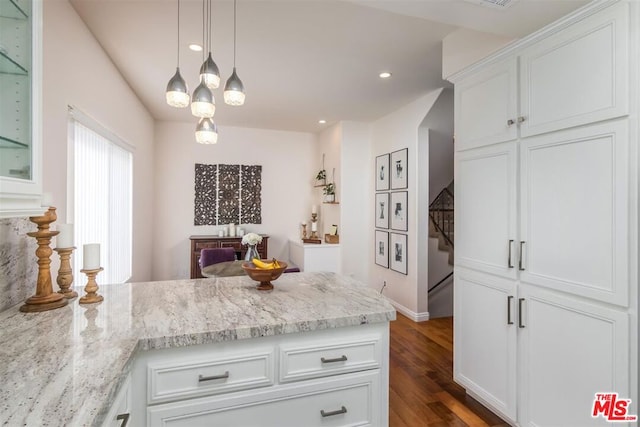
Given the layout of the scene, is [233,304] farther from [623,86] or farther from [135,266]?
[135,266]

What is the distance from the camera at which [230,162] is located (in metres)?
5.38

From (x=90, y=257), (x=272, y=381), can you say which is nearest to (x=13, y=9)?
(x=90, y=257)

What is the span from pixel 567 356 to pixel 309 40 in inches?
105

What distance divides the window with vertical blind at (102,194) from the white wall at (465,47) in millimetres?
2746

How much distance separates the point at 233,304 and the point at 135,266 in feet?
10.1

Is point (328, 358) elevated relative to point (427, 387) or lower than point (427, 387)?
elevated

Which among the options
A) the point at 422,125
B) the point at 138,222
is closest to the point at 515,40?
the point at 422,125

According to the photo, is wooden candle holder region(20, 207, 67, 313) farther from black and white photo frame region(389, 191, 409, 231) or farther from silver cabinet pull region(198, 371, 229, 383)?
black and white photo frame region(389, 191, 409, 231)

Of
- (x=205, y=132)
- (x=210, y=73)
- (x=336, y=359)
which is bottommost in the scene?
(x=336, y=359)

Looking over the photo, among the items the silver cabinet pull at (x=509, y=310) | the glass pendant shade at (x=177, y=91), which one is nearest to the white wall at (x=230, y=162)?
the glass pendant shade at (x=177, y=91)

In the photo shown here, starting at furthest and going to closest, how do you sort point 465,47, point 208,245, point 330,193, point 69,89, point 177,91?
point 330,193 → point 208,245 → point 465,47 → point 69,89 → point 177,91

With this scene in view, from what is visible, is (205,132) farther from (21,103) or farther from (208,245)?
(208,245)

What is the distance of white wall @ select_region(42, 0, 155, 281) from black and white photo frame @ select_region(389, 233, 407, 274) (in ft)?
11.2

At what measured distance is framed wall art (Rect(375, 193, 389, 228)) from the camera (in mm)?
4527
